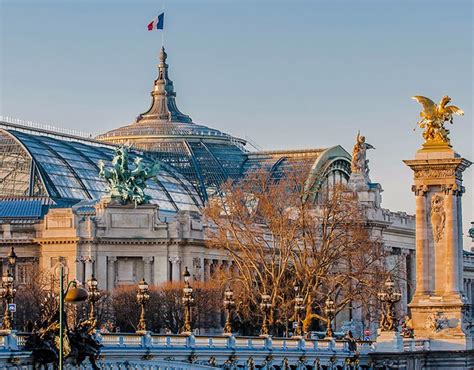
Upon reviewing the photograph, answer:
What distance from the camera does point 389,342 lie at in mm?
90375

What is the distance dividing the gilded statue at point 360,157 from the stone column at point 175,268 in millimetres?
28458

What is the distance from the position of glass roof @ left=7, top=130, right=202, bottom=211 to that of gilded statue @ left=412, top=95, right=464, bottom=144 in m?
76.8

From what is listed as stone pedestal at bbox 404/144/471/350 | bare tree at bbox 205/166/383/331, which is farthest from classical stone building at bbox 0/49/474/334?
stone pedestal at bbox 404/144/471/350

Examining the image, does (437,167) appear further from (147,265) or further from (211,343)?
(147,265)

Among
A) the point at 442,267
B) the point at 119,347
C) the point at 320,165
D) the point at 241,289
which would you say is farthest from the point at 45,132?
the point at 119,347

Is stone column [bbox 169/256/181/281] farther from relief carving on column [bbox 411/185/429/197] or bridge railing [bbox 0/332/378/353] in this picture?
relief carving on column [bbox 411/185/429/197]

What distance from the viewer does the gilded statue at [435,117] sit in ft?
305

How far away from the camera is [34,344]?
213 ft

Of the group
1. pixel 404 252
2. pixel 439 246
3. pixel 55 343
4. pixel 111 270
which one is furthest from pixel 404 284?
pixel 55 343

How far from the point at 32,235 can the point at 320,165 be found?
45180 millimetres

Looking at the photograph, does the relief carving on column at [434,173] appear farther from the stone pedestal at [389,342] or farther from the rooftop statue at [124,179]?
the rooftop statue at [124,179]

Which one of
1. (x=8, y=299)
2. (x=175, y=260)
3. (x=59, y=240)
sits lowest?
(x=8, y=299)

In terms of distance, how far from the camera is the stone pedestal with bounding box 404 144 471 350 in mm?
92125

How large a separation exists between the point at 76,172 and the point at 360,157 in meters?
26.6
